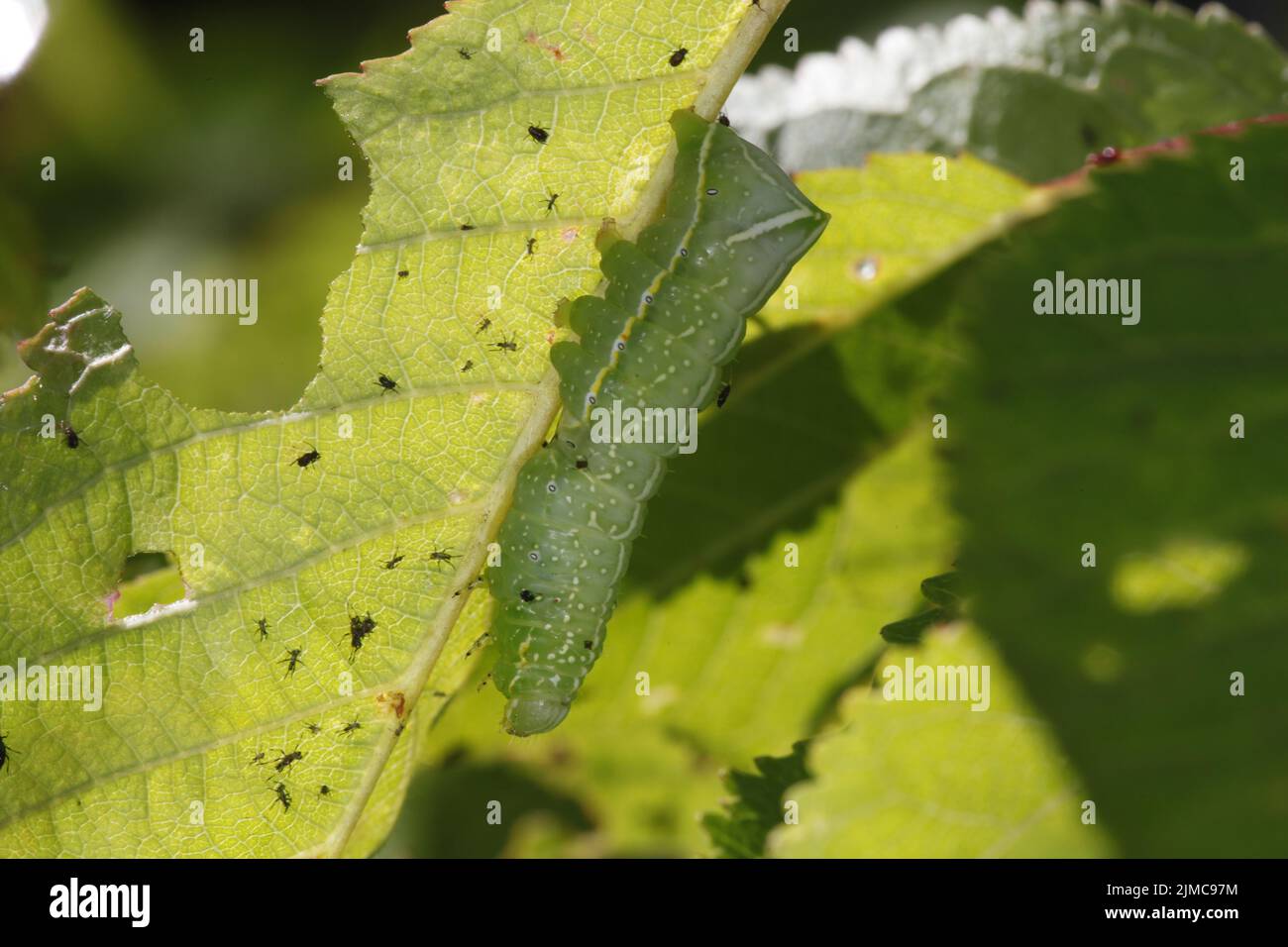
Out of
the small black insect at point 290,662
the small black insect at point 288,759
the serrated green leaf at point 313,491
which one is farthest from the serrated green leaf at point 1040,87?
the small black insect at point 288,759

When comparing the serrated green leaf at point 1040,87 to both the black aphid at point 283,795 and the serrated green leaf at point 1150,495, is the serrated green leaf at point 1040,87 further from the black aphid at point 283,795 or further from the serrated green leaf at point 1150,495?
the black aphid at point 283,795

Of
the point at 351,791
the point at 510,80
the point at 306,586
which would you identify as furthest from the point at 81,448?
the point at 510,80

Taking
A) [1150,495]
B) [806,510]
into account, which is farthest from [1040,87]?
[1150,495]

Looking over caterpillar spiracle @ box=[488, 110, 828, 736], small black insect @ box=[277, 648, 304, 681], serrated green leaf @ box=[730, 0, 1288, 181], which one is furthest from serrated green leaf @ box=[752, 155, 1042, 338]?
small black insect @ box=[277, 648, 304, 681]

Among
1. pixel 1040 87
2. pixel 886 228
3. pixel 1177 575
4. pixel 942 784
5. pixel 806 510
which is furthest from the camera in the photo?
pixel 1040 87

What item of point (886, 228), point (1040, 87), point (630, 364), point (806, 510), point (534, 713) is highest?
point (1040, 87)

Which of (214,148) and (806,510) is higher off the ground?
(214,148)

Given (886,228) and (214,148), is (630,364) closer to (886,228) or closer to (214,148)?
(886,228)

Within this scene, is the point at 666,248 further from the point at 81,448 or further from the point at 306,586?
the point at 81,448
